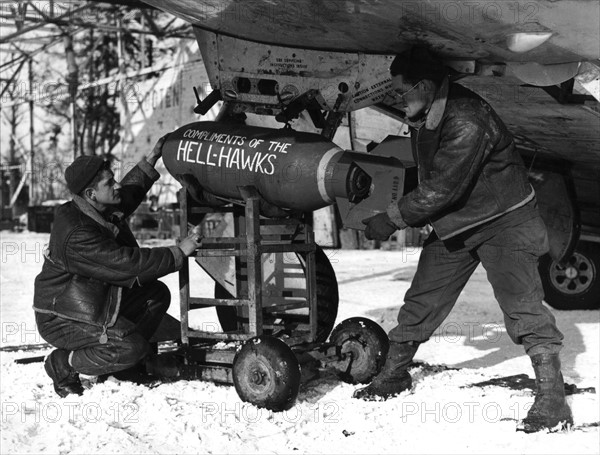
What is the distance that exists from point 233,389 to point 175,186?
16444mm

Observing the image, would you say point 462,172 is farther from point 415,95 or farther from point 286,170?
point 286,170

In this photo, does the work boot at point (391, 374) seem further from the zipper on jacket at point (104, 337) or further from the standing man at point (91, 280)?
the zipper on jacket at point (104, 337)

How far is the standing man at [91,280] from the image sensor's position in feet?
13.5

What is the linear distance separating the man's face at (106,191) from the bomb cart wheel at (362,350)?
1625 millimetres

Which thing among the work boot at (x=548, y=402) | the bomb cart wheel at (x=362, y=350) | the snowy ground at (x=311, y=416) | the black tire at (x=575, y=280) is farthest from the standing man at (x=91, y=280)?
the black tire at (x=575, y=280)

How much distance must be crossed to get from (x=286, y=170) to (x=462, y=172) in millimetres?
965

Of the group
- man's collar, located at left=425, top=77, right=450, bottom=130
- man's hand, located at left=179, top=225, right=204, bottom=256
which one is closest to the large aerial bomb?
man's hand, located at left=179, top=225, right=204, bottom=256

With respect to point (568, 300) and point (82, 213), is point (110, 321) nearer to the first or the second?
point (82, 213)

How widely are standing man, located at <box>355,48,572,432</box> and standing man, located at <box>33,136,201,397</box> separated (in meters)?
1.33

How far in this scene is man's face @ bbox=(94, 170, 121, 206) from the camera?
4.32 metres

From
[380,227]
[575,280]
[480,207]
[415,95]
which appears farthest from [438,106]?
[575,280]

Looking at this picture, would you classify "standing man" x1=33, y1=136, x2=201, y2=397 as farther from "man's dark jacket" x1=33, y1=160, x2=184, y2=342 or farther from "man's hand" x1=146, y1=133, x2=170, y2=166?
"man's hand" x1=146, y1=133, x2=170, y2=166

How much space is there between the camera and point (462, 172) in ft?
12.4

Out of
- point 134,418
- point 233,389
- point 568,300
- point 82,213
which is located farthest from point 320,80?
point 568,300
